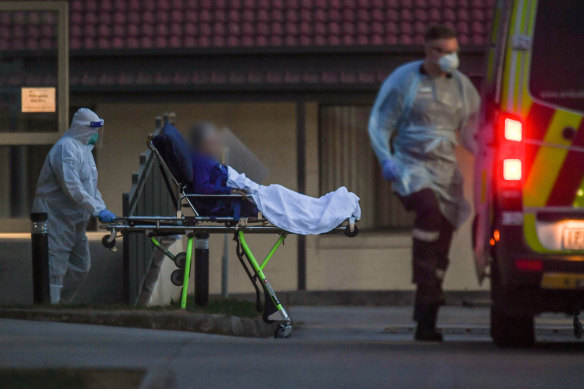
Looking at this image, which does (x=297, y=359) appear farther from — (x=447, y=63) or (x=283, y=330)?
(x=283, y=330)

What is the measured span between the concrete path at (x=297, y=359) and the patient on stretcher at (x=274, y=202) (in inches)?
75.4

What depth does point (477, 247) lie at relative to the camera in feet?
27.0

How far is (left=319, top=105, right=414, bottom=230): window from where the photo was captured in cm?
1731

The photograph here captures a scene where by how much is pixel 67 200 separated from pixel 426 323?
442 cm

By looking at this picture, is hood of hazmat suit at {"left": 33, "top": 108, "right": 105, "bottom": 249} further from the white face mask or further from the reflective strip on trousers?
the white face mask

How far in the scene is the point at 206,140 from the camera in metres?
11.5

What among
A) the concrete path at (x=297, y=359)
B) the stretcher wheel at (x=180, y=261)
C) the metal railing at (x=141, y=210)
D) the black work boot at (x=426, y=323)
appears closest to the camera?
the concrete path at (x=297, y=359)

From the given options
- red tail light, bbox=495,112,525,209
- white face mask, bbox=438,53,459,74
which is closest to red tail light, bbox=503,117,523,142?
red tail light, bbox=495,112,525,209

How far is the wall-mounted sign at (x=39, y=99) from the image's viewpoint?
13.6m

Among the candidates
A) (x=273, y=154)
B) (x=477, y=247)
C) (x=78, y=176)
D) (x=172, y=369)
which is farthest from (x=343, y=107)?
(x=172, y=369)

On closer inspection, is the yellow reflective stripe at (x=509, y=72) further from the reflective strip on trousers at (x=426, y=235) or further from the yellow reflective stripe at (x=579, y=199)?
the reflective strip on trousers at (x=426, y=235)

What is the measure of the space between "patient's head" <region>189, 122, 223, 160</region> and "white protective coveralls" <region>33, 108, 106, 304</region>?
891 mm

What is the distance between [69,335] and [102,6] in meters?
9.01

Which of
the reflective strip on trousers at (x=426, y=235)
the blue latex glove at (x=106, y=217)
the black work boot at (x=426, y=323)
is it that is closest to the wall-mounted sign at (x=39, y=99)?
the blue latex glove at (x=106, y=217)
